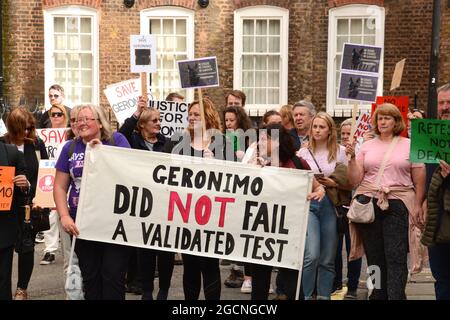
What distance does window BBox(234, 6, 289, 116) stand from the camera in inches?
805

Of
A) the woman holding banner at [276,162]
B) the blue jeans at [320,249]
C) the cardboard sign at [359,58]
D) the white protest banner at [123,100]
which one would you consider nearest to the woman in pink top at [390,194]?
the blue jeans at [320,249]

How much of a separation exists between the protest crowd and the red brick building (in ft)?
38.8

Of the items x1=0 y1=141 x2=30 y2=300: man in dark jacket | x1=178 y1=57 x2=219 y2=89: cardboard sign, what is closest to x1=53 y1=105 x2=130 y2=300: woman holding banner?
x1=0 y1=141 x2=30 y2=300: man in dark jacket

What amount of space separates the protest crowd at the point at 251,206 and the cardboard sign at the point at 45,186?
113cm

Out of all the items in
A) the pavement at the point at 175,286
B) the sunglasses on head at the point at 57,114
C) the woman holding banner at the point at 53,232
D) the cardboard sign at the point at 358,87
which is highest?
the cardboard sign at the point at 358,87

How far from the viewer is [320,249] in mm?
8055

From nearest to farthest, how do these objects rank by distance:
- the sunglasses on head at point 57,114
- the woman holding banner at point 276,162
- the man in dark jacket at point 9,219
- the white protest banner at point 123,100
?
the man in dark jacket at point 9,219
the woman holding banner at point 276,162
the sunglasses on head at point 57,114
the white protest banner at point 123,100

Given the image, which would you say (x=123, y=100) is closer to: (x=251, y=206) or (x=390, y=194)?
(x=390, y=194)

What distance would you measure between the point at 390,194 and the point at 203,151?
1.70m

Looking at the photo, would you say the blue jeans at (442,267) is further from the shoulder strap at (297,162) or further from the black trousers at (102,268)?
the black trousers at (102,268)

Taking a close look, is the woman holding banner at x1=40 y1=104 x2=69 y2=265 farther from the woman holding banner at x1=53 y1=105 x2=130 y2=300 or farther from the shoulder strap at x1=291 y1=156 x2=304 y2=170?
the shoulder strap at x1=291 y1=156 x2=304 y2=170

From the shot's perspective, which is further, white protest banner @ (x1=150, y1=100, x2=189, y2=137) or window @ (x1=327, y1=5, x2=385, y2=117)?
window @ (x1=327, y1=5, x2=385, y2=117)

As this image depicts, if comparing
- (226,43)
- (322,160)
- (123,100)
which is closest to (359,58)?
(322,160)

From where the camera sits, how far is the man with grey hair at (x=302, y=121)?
9.27 meters
